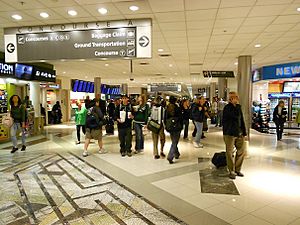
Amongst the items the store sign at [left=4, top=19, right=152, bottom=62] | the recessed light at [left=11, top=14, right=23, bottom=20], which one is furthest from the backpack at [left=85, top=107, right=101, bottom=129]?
the recessed light at [left=11, top=14, right=23, bottom=20]

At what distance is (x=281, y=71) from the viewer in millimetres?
10992

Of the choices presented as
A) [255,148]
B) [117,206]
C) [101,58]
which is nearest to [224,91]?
[255,148]

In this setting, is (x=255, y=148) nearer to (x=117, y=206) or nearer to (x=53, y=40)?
(x=117, y=206)

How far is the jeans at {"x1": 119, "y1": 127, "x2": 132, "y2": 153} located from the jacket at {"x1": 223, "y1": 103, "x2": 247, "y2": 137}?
2575 millimetres

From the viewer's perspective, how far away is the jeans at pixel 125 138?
6262 mm

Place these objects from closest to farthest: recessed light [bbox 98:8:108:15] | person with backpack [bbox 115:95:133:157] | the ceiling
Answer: the ceiling → recessed light [bbox 98:8:108:15] → person with backpack [bbox 115:95:133:157]

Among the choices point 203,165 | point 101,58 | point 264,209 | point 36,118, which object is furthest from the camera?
point 36,118

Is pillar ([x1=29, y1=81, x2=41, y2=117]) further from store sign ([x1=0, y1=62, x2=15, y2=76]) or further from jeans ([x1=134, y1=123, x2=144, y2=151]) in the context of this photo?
jeans ([x1=134, y1=123, x2=144, y2=151])

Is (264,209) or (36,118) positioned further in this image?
(36,118)

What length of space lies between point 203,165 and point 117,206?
Result: 266 cm

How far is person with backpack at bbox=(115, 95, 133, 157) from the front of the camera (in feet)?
20.1

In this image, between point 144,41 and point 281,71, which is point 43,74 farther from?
point 281,71

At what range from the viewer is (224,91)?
16531mm

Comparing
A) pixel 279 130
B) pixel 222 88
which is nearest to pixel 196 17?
pixel 279 130
